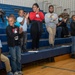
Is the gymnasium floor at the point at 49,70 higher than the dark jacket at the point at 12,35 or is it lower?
lower

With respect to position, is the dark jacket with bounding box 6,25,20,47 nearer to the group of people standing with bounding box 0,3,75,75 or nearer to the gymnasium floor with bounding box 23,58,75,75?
the group of people standing with bounding box 0,3,75,75

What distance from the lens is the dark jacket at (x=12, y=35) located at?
3.56 metres

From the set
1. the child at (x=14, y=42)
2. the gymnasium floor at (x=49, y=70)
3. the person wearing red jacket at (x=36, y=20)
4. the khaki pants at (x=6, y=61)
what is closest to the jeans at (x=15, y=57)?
the child at (x=14, y=42)

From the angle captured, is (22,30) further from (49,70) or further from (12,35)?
(49,70)

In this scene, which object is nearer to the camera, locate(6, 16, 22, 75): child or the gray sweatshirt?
locate(6, 16, 22, 75): child

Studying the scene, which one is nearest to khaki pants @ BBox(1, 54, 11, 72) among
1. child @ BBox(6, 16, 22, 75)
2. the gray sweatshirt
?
child @ BBox(6, 16, 22, 75)

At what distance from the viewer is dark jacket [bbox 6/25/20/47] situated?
356 centimetres

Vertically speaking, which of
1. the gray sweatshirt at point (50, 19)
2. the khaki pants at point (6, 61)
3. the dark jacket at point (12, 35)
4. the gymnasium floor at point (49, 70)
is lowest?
the gymnasium floor at point (49, 70)

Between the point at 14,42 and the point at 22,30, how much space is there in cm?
44

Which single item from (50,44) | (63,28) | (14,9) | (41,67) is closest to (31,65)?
(41,67)

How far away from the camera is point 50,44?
5656 millimetres

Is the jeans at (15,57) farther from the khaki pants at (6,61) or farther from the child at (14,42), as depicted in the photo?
the khaki pants at (6,61)

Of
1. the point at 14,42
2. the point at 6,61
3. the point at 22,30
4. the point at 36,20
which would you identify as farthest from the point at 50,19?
the point at 6,61

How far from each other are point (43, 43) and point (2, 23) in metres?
1.38
